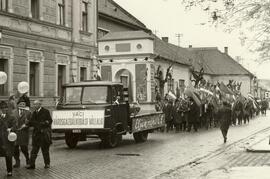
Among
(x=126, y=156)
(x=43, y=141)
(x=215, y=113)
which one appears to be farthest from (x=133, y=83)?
(x=43, y=141)

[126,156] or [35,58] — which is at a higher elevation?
[35,58]

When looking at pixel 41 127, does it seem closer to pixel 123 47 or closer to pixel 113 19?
pixel 123 47

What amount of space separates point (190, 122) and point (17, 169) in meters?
17.1

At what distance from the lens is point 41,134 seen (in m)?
13.9

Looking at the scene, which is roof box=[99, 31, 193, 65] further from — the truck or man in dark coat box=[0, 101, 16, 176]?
man in dark coat box=[0, 101, 16, 176]

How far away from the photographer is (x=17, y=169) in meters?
13.6

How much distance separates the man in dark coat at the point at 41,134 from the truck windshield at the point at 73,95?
521cm

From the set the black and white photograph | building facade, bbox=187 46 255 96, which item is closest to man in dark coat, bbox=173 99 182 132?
the black and white photograph

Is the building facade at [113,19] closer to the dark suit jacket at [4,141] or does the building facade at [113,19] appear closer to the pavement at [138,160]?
the pavement at [138,160]

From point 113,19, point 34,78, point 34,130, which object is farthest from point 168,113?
point 34,130

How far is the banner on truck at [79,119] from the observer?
1853cm

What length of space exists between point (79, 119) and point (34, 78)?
10121 mm

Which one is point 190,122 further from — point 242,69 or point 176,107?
point 242,69

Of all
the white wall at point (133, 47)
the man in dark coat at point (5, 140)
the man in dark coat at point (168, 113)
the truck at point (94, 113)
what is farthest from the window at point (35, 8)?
the man in dark coat at point (5, 140)
